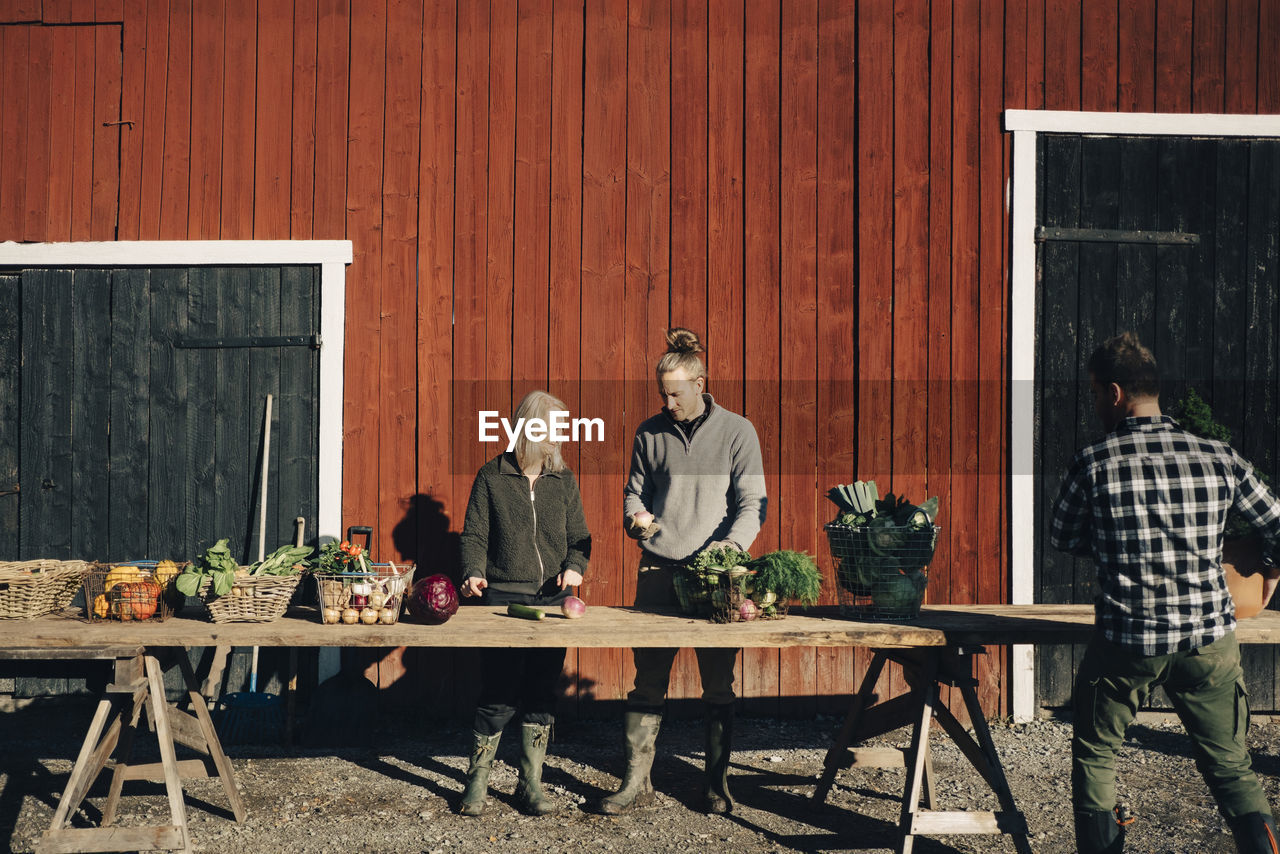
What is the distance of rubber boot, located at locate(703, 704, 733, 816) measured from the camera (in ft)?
14.0

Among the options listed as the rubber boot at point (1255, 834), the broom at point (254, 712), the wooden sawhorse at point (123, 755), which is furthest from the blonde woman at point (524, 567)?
the rubber boot at point (1255, 834)

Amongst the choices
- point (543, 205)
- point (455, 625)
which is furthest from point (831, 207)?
point (455, 625)

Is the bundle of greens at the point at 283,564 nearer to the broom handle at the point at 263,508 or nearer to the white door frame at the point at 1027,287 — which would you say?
the broom handle at the point at 263,508

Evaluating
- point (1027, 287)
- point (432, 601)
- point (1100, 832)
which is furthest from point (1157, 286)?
point (432, 601)

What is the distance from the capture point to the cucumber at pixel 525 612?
3.93m

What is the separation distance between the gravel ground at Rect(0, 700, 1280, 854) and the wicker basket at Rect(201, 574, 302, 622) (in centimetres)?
95

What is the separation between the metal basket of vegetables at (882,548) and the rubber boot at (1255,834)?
124 cm

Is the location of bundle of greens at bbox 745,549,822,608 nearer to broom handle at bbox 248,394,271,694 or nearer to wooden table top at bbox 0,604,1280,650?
wooden table top at bbox 0,604,1280,650

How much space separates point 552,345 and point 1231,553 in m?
3.50

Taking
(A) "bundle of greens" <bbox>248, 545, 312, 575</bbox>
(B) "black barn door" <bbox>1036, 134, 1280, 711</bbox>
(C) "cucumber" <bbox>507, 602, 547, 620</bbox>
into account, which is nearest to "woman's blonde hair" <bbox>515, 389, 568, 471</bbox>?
(C) "cucumber" <bbox>507, 602, 547, 620</bbox>

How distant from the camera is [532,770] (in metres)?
4.29

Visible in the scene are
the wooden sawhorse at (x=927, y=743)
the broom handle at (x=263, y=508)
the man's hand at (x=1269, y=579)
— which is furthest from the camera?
the broom handle at (x=263, y=508)

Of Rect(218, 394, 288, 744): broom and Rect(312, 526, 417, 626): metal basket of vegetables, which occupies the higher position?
Answer: Rect(312, 526, 417, 626): metal basket of vegetables

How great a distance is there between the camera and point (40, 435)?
5.67 m
